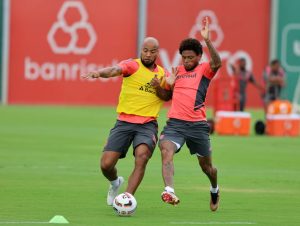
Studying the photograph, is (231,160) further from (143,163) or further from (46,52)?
(46,52)

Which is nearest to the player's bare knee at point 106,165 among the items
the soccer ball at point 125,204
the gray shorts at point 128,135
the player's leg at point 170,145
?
the gray shorts at point 128,135

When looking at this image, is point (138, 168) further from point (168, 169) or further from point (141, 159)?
point (168, 169)

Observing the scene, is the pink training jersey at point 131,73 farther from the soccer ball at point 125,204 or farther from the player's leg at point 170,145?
the soccer ball at point 125,204

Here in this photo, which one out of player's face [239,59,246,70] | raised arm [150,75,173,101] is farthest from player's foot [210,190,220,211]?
player's face [239,59,246,70]

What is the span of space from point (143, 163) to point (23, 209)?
154cm

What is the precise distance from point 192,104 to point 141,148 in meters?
0.86

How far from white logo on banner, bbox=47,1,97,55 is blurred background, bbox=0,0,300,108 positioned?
4 centimetres

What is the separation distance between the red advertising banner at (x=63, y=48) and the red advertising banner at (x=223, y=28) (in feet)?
4.31

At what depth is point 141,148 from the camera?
47.4 ft

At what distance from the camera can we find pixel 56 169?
66.6 feet

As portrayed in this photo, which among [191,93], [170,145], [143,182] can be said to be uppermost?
[191,93]

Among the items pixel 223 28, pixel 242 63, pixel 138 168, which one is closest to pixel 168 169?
pixel 138 168

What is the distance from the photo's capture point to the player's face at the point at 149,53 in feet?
47.6

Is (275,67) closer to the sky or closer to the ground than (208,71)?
closer to the ground
